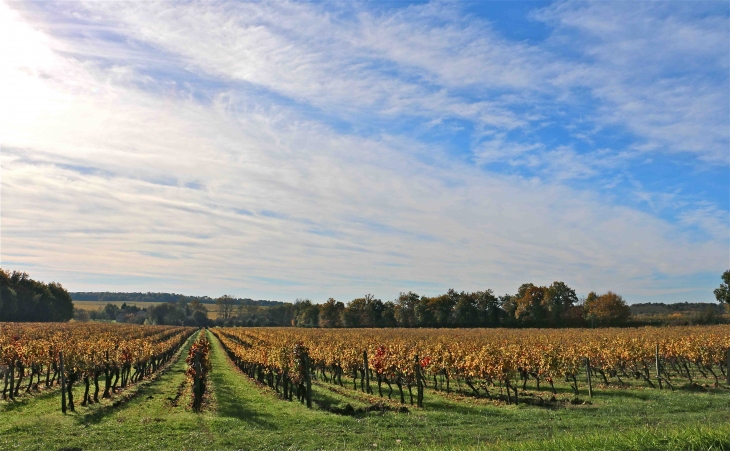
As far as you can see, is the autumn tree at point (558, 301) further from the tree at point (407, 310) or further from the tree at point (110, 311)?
the tree at point (110, 311)

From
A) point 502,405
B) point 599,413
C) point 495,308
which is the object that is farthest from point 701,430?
point 495,308

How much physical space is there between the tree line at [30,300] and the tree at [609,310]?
102107 millimetres

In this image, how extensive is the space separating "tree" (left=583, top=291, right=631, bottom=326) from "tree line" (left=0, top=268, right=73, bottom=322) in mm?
102107

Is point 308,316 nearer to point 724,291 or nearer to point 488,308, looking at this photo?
point 488,308

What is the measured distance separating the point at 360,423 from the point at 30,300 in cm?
10066

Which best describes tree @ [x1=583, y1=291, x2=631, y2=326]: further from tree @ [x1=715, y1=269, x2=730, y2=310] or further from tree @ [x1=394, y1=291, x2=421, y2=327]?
tree @ [x1=394, y1=291, x2=421, y2=327]

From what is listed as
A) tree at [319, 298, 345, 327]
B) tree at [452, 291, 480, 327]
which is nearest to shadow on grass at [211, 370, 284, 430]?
tree at [452, 291, 480, 327]

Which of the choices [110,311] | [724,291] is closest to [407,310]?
[724,291]

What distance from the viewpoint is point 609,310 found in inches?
Result: 3356

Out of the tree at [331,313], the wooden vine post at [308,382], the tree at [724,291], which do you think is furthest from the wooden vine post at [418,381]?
the tree at [331,313]

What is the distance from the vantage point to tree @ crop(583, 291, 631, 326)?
84694mm

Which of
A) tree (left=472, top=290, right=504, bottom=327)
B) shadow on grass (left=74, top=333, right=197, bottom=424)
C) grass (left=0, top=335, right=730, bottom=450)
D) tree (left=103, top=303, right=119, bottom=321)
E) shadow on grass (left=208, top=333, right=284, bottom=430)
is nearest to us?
grass (left=0, top=335, right=730, bottom=450)

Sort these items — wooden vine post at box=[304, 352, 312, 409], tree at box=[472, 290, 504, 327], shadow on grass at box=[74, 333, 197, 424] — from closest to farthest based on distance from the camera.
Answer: shadow on grass at box=[74, 333, 197, 424], wooden vine post at box=[304, 352, 312, 409], tree at box=[472, 290, 504, 327]

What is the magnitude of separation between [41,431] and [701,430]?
15.9 meters
